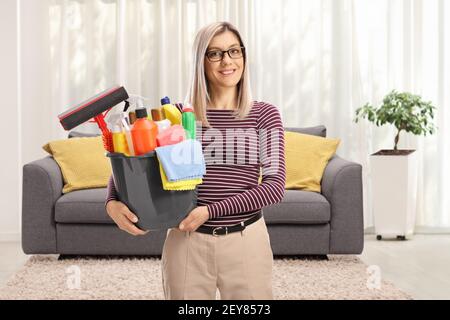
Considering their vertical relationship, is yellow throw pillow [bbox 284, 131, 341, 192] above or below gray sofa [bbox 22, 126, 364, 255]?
above

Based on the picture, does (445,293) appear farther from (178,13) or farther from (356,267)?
(178,13)

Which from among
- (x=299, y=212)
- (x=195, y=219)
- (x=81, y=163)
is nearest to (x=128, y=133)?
(x=195, y=219)

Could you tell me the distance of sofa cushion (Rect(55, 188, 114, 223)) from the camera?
4375mm

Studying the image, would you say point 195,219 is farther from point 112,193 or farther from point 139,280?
point 139,280

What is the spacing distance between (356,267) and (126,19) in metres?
2.55

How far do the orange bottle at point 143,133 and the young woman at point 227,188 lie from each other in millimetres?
161

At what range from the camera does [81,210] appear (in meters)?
4.39

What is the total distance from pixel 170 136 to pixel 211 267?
1.04ft

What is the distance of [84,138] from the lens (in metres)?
4.88

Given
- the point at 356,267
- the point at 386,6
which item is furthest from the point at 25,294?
the point at 386,6

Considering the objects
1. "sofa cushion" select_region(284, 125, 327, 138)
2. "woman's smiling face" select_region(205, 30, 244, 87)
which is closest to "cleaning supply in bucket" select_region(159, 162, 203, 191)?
"woman's smiling face" select_region(205, 30, 244, 87)

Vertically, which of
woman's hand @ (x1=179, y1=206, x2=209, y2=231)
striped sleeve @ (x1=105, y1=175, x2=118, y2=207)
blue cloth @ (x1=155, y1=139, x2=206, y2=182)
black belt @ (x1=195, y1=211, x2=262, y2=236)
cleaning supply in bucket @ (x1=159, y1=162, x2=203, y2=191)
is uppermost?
blue cloth @ (x1=155, y1=139, x2=206, y2=182)

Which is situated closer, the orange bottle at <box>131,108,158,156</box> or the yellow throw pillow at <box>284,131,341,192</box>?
the orange bottle at <box>131,108,158,156</box>

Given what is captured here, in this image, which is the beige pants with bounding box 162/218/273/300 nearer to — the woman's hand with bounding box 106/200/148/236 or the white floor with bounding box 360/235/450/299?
the woman's hand with bounding box 106/200/148/236
